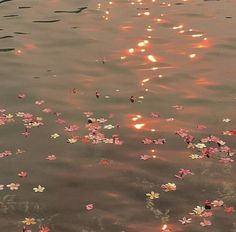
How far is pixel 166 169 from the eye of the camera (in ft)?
39.5

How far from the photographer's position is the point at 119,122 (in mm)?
14188

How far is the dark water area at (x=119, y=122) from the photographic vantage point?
10.7 meters

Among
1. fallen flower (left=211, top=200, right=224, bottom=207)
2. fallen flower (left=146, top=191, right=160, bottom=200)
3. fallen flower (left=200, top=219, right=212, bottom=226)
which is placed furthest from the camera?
fallen flower (left=146, top=191, right=160, bottom=200)

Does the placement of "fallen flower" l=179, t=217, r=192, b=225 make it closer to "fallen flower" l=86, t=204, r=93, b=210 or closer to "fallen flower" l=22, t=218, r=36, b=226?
"fallen flower" l=86, t=204, r=93, b=210

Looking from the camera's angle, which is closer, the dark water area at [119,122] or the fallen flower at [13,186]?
the dark water area at [119,122]

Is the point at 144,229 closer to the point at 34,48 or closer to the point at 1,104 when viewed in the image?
the point at 1,104

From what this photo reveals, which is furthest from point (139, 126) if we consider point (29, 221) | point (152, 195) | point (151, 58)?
point (151, 58)

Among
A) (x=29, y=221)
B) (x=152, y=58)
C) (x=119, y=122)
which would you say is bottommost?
(x=29, y=221)

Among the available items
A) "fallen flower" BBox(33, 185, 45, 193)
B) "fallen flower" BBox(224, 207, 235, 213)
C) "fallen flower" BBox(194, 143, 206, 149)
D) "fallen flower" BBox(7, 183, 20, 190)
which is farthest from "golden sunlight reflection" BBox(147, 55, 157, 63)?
"fallen flower" BBox(224, 207, 235, 213)

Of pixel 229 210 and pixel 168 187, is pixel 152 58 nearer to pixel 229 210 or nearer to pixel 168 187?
pixel 168 187

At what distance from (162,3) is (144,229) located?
662 inches

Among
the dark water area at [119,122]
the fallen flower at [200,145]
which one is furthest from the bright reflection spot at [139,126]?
the fallen flower at [200,145]

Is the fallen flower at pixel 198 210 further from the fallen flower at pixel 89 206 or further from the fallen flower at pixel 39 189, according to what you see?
the fallen flower at pixel 39 189

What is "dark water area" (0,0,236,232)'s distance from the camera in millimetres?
10734
